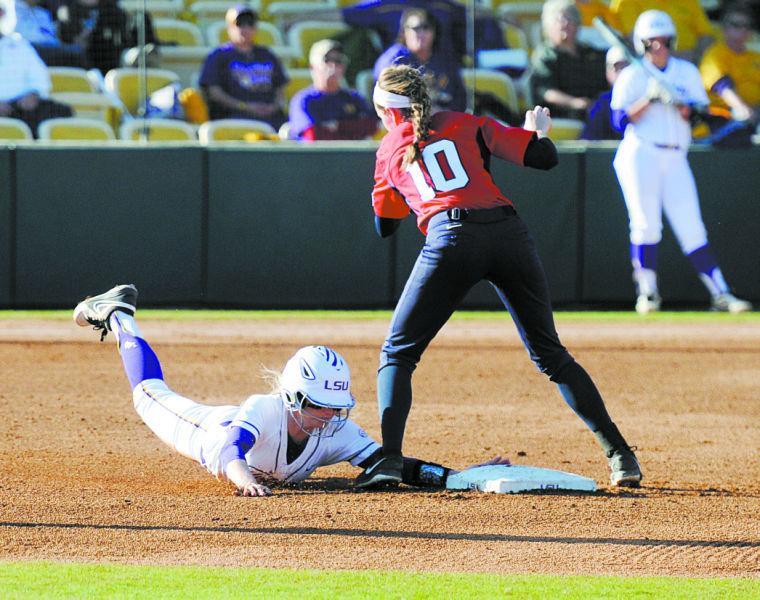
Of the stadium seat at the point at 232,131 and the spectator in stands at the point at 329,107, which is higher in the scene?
the spectator in stands at the point at 329,107

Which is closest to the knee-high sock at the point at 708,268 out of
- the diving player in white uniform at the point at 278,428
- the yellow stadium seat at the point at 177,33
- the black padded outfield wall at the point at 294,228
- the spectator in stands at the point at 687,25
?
the spectator in stands at the point at 687,25

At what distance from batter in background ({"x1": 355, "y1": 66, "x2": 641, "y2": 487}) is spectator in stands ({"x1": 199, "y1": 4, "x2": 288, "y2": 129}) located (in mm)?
7597

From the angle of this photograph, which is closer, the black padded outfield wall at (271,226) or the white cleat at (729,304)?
the white cleat at (729,304)

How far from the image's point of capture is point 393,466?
221 inches

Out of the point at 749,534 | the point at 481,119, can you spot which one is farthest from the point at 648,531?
the point at 481,119

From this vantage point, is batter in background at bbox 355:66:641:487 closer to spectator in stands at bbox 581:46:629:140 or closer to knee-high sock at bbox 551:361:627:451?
knee-high sock at bbox 551:361:627:451

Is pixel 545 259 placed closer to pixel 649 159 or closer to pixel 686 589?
pixel 649 159

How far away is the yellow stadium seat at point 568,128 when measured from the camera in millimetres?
13242

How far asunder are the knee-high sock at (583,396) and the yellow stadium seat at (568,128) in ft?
25.9

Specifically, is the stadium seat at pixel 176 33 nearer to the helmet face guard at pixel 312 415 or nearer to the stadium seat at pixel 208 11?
the stadium seat at pixel 208 11

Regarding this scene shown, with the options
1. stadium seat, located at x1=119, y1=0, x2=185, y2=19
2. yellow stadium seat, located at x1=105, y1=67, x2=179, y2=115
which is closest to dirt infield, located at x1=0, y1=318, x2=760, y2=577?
yellow stadium seat, located at x1=105, y1=67, x2=179, y2=115

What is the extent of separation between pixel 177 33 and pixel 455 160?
8.95 meters

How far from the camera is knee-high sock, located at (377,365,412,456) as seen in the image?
5.47 m

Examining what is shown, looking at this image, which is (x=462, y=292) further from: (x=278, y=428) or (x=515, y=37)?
(x=515, y=37)
